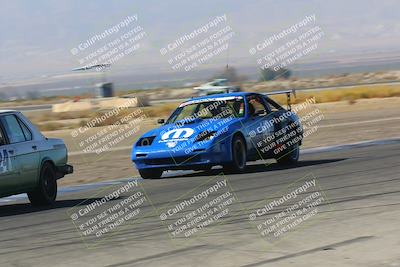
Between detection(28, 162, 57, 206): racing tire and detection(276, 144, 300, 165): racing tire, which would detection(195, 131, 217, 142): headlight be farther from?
detection(28, 162, 57, 206): racing tire

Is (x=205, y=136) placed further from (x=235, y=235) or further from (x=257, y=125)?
(x=235, y=235)

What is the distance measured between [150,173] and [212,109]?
1.58 m

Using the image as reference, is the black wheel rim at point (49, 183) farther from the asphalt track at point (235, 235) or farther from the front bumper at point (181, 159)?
the front bumper at point (181, 159)

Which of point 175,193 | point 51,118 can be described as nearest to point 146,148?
point 175,193

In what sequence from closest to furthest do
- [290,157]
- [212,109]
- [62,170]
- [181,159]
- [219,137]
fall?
[62,170] < [219,137] < [181,159] < [212,109] < [290,157]

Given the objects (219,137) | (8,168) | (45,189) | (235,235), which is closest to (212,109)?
(219,137)

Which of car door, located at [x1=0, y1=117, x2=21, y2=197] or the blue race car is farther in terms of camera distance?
the blue race car

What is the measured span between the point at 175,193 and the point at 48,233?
3.77 metres

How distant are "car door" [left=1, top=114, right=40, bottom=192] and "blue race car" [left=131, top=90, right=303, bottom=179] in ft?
11.1

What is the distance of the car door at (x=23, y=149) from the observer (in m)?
12.1

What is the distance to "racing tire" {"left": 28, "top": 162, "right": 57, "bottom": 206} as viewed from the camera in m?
12.6

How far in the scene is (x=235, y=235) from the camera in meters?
8.94

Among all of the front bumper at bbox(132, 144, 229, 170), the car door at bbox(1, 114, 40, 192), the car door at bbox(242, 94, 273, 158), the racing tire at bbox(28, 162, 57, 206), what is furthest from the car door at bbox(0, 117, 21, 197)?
the car door at bbox(242, 94, 273, 158)

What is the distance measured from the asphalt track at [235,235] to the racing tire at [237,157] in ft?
4.31
